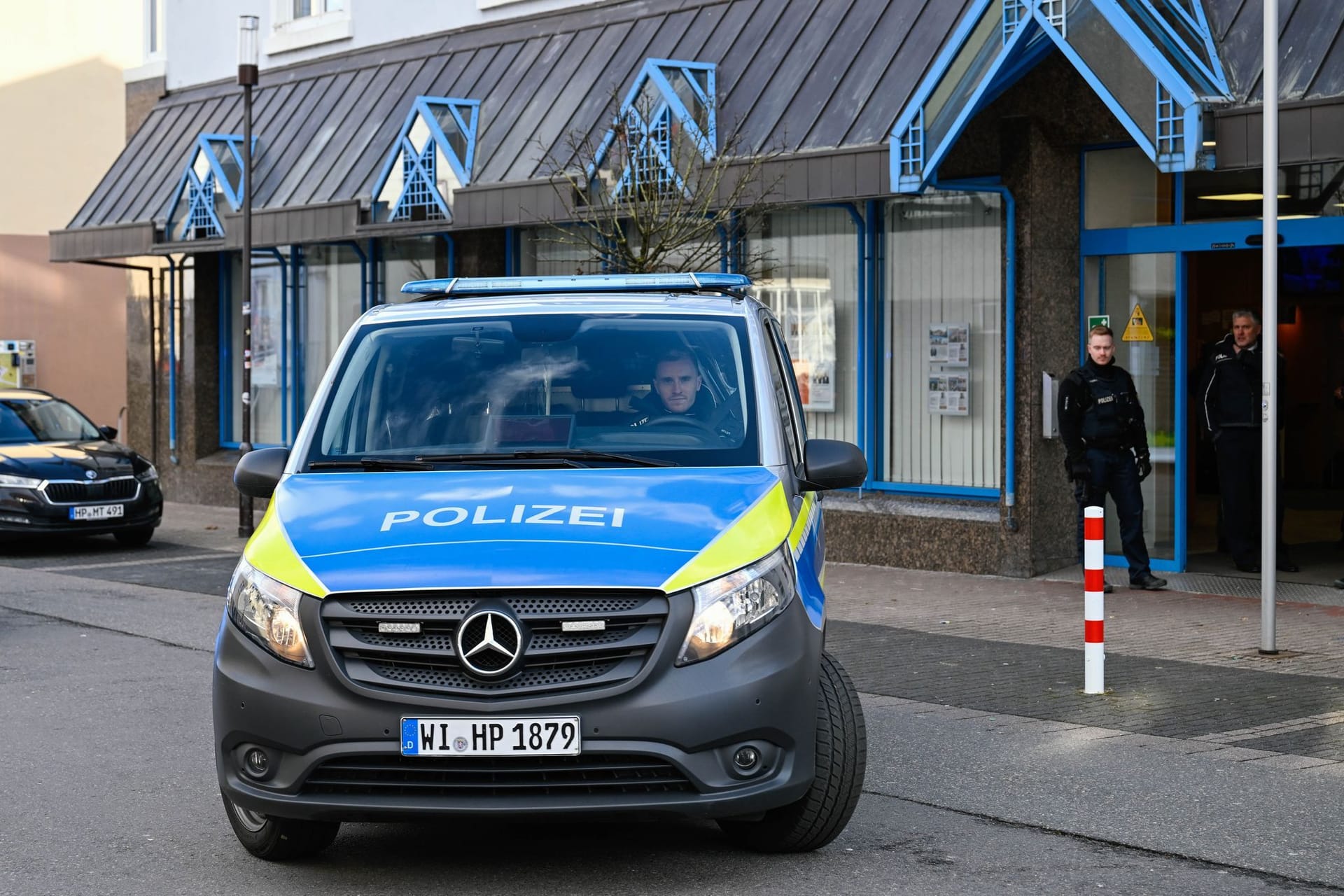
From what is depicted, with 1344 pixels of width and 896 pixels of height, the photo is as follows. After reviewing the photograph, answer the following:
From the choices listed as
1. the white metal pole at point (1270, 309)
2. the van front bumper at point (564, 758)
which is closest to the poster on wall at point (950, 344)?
the white metal pole at point (1270, 309)

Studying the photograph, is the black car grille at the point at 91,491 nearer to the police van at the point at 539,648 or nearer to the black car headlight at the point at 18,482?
the black car headlight at the point at 18,482

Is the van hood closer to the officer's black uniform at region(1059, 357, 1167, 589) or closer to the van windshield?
the van windshield

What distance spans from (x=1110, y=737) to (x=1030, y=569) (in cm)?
633

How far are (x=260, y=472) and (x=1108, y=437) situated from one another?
8207 millimetres

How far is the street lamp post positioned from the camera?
19109mm

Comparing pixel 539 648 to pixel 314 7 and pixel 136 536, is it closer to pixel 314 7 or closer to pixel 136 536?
pixel 136 536

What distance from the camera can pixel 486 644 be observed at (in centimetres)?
535

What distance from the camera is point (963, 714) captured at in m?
8.84

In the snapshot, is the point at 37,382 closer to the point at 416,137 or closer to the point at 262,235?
the point at 262,235

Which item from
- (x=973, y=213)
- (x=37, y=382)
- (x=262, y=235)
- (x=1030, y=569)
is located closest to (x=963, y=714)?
(x=1030, y=569)

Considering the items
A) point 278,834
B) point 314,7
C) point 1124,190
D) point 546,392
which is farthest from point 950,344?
point 314,7

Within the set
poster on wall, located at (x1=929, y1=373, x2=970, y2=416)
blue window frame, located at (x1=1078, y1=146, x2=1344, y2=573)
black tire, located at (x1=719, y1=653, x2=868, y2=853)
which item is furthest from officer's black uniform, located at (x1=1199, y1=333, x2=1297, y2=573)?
black tire, located at (x1=719, y1=653, x2=868, y2=853)

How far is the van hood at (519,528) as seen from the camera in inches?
213

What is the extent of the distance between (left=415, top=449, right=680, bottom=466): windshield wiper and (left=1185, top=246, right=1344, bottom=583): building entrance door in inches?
355
